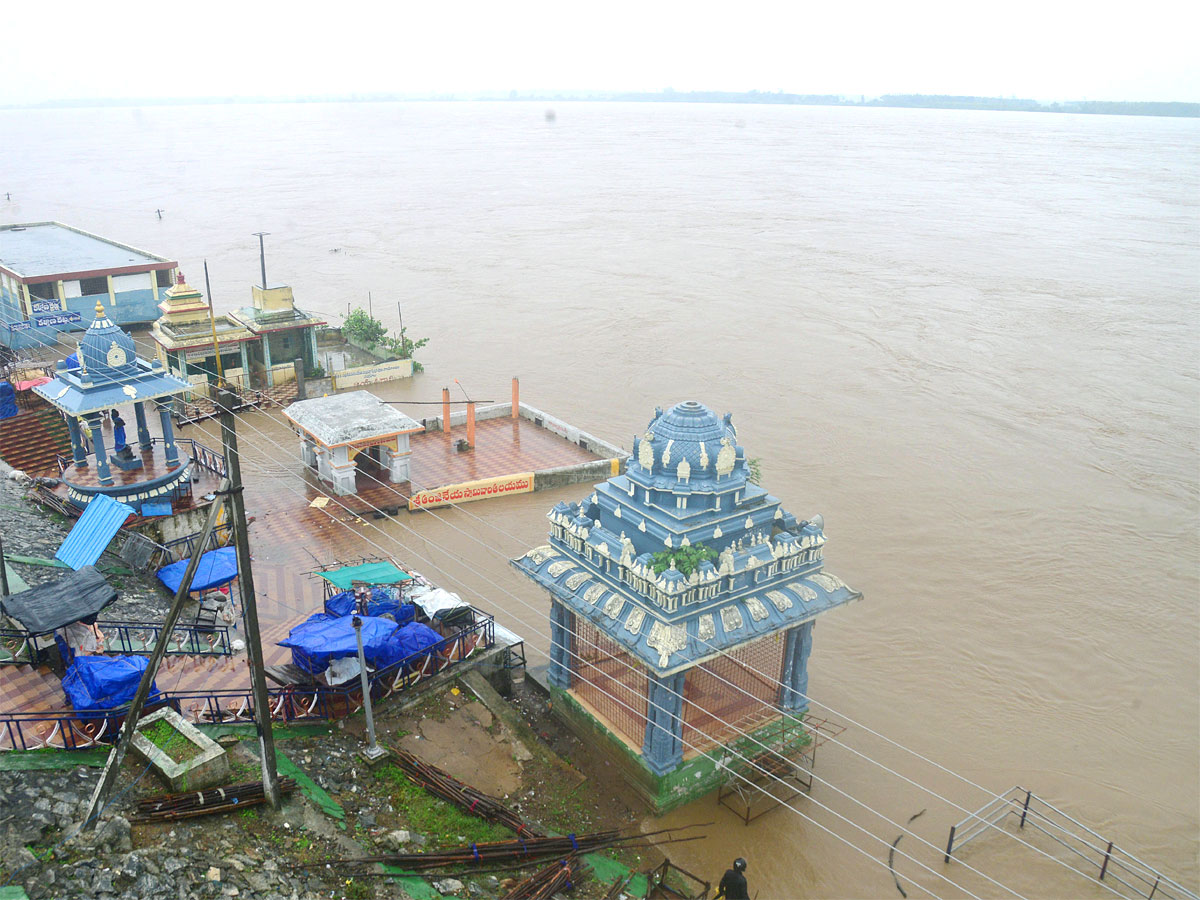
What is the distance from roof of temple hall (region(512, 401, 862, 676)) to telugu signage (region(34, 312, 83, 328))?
103 ft

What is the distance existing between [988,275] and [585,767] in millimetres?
53888

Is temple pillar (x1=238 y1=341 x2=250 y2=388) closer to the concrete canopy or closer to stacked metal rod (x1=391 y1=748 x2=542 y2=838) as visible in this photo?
the concrete canopy

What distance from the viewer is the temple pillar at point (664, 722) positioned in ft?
48.6

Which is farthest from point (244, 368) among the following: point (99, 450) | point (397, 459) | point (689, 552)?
point (689, 552)

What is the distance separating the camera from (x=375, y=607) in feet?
58.4

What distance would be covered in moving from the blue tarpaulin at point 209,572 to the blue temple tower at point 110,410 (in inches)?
186

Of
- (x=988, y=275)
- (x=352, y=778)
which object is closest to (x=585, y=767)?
(x=352, y=778)

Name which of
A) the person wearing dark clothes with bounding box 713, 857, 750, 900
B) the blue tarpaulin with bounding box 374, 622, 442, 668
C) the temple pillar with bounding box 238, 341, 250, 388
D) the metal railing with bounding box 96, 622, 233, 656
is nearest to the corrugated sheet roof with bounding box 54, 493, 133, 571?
the metal railing with bounding box 96, 622, 233, 656

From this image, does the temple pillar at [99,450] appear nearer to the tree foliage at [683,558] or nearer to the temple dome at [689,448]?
the temple dome at [689,448]

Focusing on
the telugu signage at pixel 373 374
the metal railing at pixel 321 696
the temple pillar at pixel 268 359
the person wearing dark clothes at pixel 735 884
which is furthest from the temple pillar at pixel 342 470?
the person wearing dark clothes at pixel 735 884

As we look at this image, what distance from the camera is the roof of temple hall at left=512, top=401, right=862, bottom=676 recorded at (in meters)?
14.3

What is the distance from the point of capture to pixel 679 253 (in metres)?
66.7

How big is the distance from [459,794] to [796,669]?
6.31m

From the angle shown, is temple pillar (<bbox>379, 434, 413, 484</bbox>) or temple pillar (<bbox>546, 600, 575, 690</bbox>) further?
temple pillar (<bbox>379, 434, 413, 484</bbox>)
